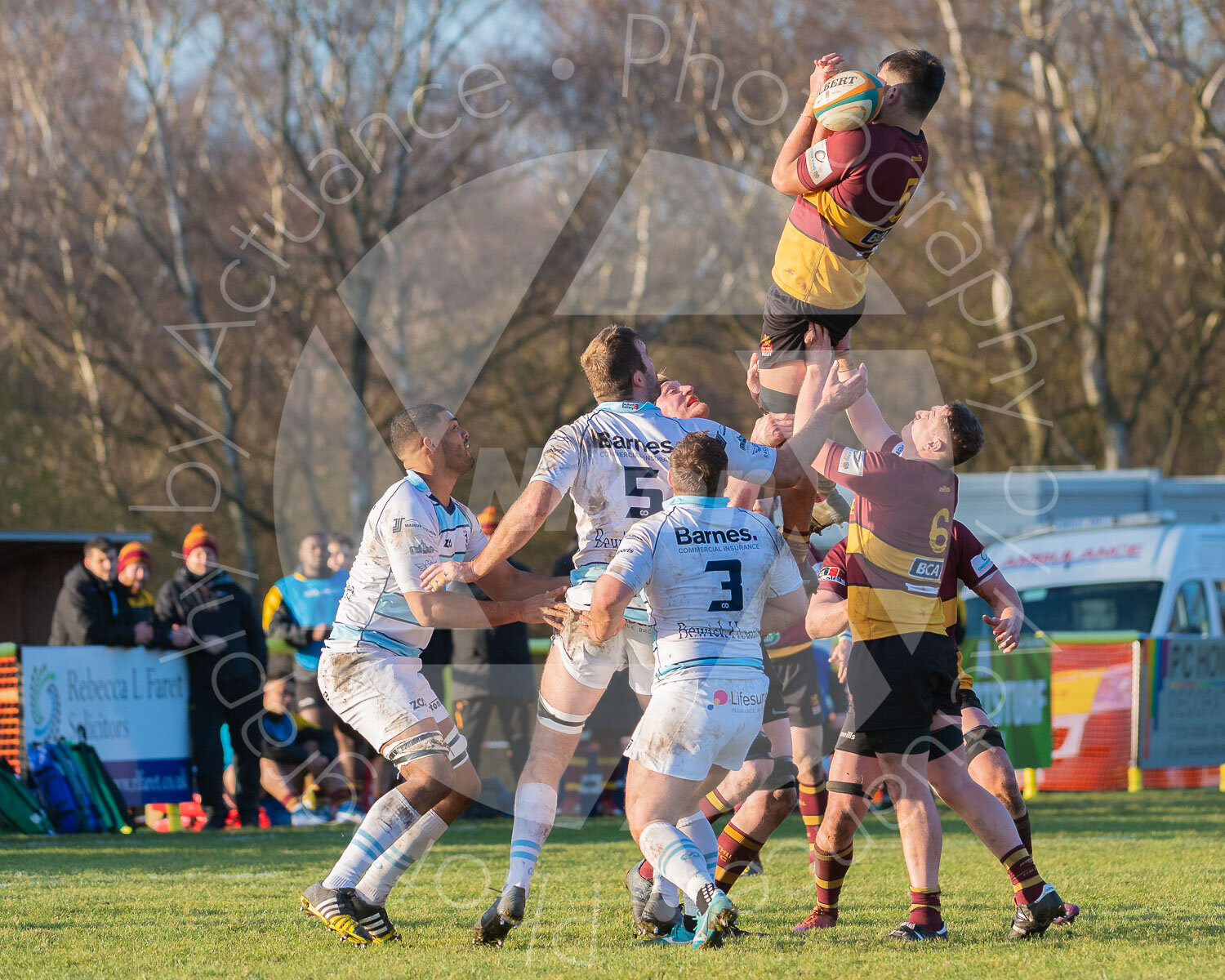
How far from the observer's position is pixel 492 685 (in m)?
10.4

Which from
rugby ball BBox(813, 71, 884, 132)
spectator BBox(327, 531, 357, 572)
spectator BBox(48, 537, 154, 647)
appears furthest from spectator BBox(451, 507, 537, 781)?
rugby ball BBox(813, 71, 884, 132)

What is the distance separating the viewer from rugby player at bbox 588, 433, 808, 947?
5.12 meters

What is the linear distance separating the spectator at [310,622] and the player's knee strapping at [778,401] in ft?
17.8

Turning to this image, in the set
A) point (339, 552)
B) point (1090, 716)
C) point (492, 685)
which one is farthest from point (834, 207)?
point (1090, 716)

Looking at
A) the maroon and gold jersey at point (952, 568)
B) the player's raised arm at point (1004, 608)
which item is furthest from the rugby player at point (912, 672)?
the player's raised arm at point (1004, 608)

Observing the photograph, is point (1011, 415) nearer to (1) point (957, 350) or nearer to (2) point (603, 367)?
(1) point (957, 350)

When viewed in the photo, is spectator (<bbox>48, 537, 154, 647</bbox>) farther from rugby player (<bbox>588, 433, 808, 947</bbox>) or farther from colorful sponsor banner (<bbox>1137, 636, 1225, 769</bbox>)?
colorful sponsor banner (<bbox>1137, 636, 1225, 769</bbox>)

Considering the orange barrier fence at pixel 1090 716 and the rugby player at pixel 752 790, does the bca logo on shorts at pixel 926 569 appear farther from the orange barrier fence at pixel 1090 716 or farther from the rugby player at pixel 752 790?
the orange barrier fence at pixel 1090 716

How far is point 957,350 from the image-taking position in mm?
24875

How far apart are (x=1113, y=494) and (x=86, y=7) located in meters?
17.6

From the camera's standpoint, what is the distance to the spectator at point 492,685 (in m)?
10.4

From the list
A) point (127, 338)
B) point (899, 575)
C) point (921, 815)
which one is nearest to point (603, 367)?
point (899, 575)

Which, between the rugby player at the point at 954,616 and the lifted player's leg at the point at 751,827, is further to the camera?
the lifted player's leg at the point at 751,827

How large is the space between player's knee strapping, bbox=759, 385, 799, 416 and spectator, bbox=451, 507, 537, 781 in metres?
4.54
